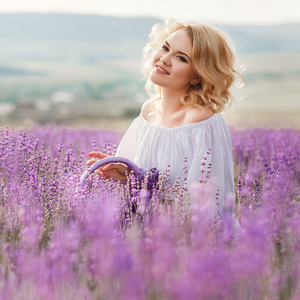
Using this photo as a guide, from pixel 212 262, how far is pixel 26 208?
1223 mm

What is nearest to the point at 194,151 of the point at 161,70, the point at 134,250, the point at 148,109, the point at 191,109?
the point at 191,109

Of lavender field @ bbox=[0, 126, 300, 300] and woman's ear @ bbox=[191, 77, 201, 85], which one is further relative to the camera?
woman's ear @ bbox=[191, 77, 201, 85]

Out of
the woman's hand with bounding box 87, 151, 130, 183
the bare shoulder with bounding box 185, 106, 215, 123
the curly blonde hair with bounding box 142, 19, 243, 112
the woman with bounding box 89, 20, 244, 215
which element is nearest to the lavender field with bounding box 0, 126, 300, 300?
the woman's hand with bounding box 87, 151, 130, 183

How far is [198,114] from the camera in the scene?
2975 mm

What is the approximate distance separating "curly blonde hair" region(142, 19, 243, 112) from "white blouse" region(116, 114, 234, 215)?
5.6 inches

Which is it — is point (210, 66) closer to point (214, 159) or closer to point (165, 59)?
point (165, 59)

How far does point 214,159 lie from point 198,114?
11.4 inches

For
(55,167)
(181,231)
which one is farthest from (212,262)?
(55,167)

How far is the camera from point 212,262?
4.98 ft

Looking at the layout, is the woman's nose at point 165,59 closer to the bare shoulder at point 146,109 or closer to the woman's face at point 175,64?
the woman's face at point 175,64

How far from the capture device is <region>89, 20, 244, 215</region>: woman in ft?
9.53

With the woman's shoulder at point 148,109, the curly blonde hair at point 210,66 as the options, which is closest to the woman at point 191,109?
the curly blonde hair at point 210,66

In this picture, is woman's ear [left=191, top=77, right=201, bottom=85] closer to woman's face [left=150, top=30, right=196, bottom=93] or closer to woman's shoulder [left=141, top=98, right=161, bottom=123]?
woman's face [left=150, top=30, right=196, bottom=93]

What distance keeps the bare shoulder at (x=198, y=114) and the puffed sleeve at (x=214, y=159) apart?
7 cm
